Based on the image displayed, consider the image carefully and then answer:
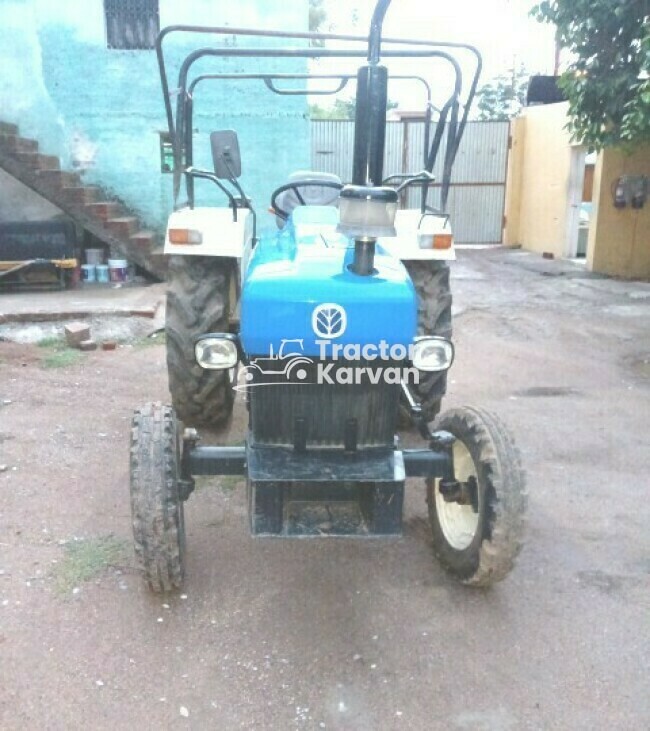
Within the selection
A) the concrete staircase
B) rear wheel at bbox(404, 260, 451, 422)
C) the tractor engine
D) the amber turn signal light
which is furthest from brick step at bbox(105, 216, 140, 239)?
the tractor engine

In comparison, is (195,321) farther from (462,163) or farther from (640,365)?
(462,163)

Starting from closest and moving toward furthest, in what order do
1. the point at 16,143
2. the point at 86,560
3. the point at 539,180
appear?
1. the point at 86,560
2. the point at 16,143
3. the point at 539,180

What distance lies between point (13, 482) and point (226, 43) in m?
6.70

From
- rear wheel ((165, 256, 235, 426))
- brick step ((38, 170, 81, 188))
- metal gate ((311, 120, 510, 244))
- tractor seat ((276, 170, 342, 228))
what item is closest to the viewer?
rear wheel ((165, 256, 235, 426))

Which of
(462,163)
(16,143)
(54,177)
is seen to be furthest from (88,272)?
(462,163)

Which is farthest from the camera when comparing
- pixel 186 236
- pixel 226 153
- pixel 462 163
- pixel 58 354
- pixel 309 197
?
pixel 462 163

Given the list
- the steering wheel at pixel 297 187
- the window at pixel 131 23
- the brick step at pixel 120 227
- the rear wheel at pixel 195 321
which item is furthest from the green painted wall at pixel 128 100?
the rear wheel at pixel 195 321

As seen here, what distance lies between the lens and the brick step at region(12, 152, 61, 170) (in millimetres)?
8656

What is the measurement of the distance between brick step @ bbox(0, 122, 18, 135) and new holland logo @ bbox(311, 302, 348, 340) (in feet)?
25.3

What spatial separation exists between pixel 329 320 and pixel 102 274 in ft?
24.0

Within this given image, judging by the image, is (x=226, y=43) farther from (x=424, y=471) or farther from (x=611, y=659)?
(x=611, y=659)

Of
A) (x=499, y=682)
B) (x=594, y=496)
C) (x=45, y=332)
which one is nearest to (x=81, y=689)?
(x=499, y=682)

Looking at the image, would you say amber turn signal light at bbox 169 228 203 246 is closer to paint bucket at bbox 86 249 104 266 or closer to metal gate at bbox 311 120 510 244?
paint bucket at bbox 86 249 104 266

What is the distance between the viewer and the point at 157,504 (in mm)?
2611
